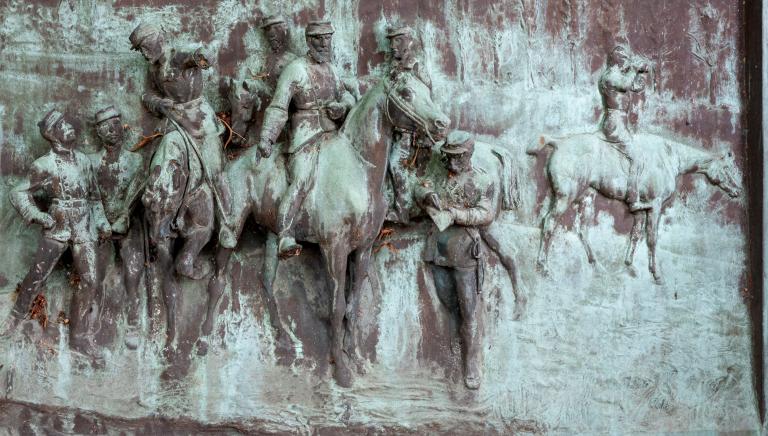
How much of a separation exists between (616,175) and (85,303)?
3628 millimetres

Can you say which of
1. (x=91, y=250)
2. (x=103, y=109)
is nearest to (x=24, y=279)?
(x=91, y=250)

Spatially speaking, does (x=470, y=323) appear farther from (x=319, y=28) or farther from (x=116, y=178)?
(x=116, y=178)

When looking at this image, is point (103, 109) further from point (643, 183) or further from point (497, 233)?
point (643, 183)

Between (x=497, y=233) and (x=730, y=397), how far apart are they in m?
2.02

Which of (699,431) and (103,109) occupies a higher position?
(103,109)

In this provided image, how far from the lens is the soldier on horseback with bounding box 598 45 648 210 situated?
800cm

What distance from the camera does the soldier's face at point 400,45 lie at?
7.63 metres

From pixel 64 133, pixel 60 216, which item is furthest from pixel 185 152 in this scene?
pixel 60 216

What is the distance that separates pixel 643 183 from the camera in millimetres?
8031

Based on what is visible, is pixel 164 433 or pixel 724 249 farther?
pixel 724 249

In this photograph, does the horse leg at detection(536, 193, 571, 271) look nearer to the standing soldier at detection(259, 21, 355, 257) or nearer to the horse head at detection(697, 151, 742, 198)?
the horse head at detection(697, 151, 742, 198)

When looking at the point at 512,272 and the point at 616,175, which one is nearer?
the point at 512,272

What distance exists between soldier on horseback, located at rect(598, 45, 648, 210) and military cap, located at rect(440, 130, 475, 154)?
109 centimetres

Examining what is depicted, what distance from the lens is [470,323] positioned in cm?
777
